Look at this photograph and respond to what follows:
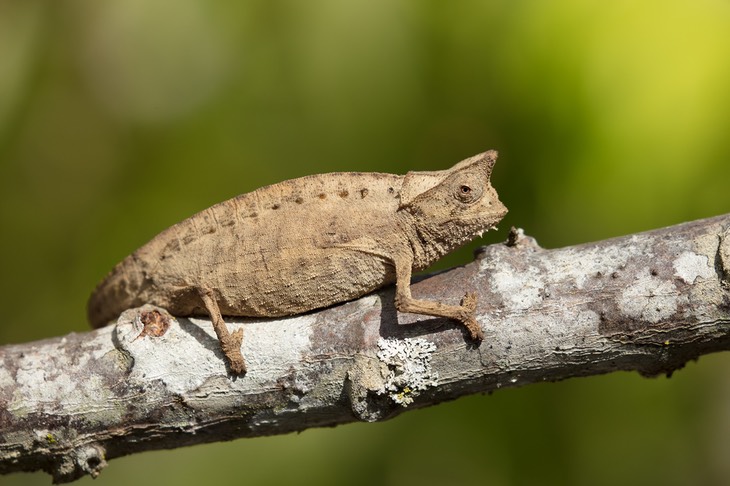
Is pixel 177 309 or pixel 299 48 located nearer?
pixel 177 309

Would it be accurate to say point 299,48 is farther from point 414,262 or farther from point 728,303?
point 728,303

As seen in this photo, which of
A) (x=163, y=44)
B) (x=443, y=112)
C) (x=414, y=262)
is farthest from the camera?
(x=163, y=44)

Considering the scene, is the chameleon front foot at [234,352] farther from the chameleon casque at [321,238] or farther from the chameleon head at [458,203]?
the chameleon head at [458,203]

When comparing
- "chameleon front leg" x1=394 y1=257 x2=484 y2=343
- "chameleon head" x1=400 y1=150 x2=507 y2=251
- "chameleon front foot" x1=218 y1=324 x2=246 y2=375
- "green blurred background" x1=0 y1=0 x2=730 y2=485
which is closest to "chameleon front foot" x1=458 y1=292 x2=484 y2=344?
"chameleon front leg" x1=394 y1=257 x2=484 y2=343

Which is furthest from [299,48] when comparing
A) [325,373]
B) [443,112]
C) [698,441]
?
[698,441]

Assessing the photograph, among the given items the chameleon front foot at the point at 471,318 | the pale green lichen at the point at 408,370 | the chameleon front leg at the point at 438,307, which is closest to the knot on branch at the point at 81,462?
the pale green lichen at the point at 408,370

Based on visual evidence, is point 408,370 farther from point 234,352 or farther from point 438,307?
point 234,352
